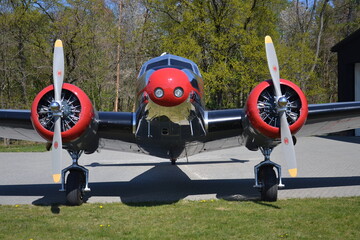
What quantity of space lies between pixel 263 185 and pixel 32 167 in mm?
11028

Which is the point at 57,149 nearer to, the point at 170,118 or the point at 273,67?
the point at 170,118

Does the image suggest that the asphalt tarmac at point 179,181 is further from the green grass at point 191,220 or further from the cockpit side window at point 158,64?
the cockpit side window at point 158,64

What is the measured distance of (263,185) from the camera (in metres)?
8.66

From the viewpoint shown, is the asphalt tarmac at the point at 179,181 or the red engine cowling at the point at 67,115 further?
the asphalt tarmac at the point at 179,181

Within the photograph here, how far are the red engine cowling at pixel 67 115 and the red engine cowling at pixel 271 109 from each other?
3.14 meters

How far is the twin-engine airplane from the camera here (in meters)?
7.11

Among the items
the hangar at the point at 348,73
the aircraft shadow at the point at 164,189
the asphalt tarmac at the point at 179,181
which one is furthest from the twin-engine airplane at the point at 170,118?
the hangar at the point at 348,73

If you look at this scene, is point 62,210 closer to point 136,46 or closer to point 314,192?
point 314,192

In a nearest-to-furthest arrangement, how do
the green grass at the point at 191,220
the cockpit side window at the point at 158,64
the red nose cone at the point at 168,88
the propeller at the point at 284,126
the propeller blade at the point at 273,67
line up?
the green grass at the point at 191,220 → the red nose cone at the point at 168,88 → the propeller at the point at 284,126 → the propeller blade at the point at 273,67 → the cockpit side window at the point at 158,64

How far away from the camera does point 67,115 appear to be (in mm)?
7637

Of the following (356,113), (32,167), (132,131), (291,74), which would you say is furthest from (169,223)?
(291,74)

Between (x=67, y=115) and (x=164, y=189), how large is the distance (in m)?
4.08

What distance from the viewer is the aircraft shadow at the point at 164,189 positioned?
9.29m

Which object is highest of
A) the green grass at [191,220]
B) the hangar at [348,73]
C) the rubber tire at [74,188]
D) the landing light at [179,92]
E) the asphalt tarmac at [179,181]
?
the hangar at [348,73]
